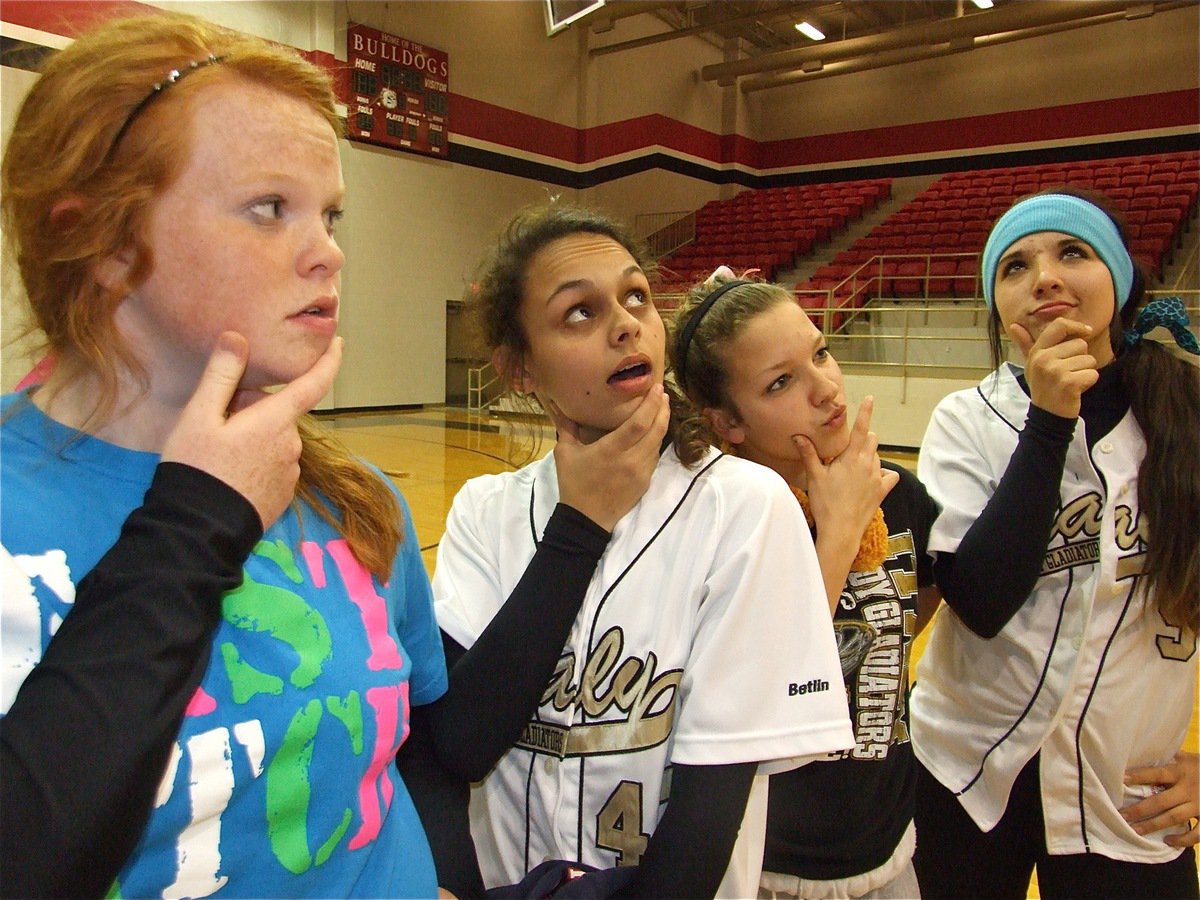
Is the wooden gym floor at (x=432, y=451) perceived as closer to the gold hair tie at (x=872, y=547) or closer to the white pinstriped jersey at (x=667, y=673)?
the gold hair tie at (x=872, y=547)

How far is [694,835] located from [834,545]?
18.9 inches

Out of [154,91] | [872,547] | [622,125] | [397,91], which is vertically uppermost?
[622,125]

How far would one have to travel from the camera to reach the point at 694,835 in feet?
2.99

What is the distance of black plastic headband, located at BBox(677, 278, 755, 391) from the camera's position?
57.2 inches

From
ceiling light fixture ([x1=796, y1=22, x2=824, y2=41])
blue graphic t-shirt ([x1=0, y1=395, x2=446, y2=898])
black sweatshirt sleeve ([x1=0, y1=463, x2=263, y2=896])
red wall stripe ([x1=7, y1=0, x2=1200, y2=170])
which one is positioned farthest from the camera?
ceiling light fixture ([x1=796, y1=22, x2=824, y2=41])

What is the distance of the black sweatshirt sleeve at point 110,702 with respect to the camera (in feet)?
1.89

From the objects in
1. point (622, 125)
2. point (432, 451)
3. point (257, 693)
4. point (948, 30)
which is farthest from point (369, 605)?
point (622, 125)

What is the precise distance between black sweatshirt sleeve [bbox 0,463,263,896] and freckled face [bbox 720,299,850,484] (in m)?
0.93

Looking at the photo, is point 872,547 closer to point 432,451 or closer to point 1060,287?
point 1060,287

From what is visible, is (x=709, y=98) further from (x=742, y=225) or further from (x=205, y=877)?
(x=205, y=877)

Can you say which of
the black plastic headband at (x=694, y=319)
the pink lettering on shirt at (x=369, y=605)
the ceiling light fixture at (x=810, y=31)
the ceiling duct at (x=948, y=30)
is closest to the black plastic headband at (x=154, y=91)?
the pink lettering on shirt at (x=369, y=605)

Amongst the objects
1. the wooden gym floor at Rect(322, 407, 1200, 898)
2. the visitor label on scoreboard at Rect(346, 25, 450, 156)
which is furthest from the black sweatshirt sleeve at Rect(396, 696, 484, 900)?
the visitor label on scoreboard at Rect(346, 25, 450, 156)

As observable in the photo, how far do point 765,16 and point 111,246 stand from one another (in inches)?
578

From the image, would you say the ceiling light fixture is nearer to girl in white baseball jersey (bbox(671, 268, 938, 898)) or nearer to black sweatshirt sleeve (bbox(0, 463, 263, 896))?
girl in white baseball jersey (bbox(671, 268, 938, 898))
